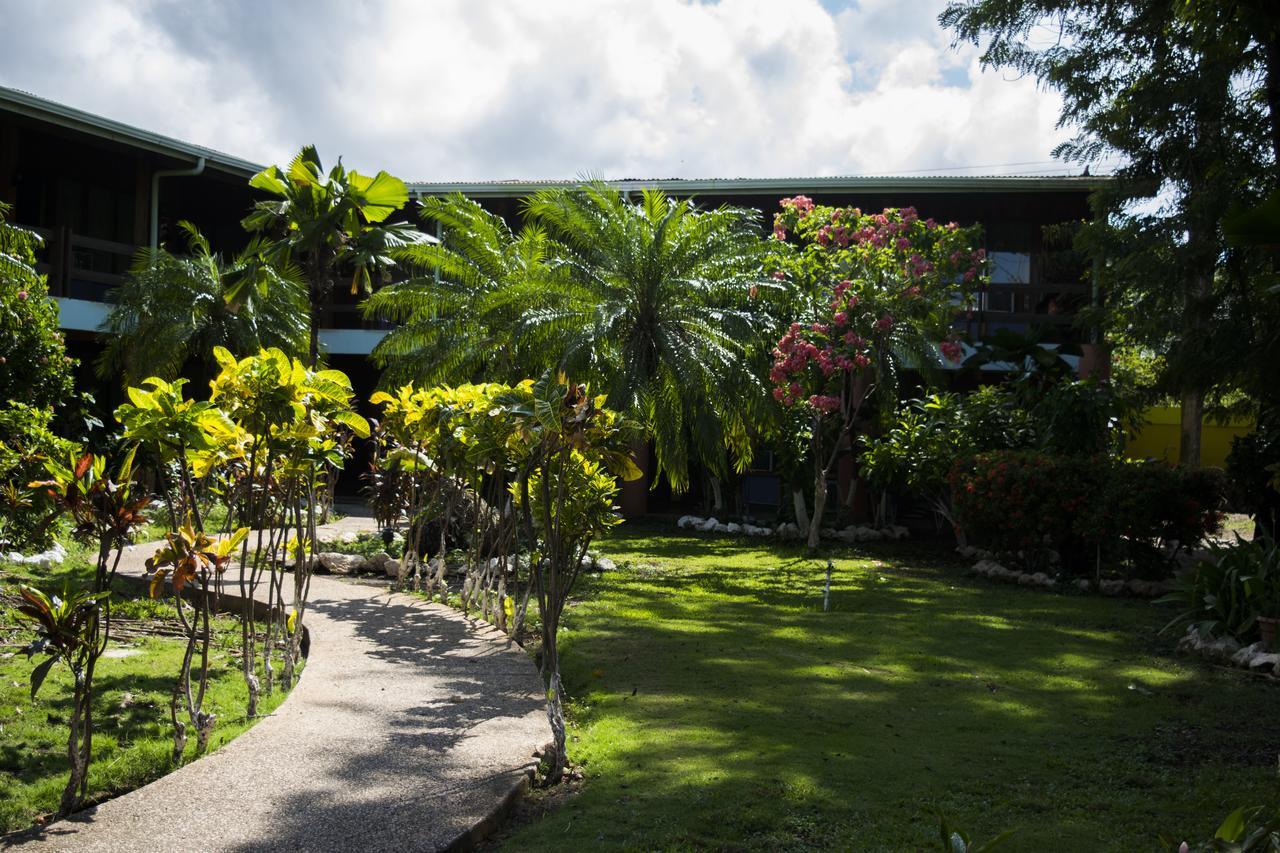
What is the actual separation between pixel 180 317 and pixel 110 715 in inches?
545

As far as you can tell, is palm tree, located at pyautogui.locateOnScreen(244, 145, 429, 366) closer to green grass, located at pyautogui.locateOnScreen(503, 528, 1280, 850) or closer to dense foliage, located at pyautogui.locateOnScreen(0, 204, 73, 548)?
dense foliage, located at pyautogui.locateOnScreen(0, 204, 73, 548)

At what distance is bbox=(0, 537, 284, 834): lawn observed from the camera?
514 cm

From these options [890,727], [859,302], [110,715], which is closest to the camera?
[110,715]

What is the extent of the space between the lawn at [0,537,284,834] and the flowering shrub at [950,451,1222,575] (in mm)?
9058

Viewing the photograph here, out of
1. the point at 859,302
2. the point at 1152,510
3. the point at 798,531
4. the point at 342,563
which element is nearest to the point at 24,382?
the point at 342,563

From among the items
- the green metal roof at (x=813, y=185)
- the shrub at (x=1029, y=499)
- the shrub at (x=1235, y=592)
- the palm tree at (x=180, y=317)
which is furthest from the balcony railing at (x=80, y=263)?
the shrub at (x=1235, y=592)

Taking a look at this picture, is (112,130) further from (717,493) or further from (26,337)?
(717,493)

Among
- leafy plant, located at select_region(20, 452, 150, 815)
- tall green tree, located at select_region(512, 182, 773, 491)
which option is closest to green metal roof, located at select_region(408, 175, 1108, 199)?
tall green tree, located at select_region(512, 182, 773, 491)

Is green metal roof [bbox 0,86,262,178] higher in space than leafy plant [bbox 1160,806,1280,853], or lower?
higher

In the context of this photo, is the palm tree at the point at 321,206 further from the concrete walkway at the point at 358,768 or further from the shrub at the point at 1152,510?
the shrub at the point at 1152,510

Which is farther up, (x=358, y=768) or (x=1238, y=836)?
(x=1238, y=836)

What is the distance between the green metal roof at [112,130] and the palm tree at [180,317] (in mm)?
1488

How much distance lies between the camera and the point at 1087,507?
42.7 ft

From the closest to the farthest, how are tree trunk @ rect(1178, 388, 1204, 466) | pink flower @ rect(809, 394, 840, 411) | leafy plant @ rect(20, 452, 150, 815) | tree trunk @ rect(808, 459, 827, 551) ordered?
leafy plant @ rect(20, 452, 150, 815)
pink flower @ rect(809, 394, 840, 411)
tree trunk @ rect(808, 459, 827, 551)
tree trunk @ rect(1178, 388, 1204, 466)
